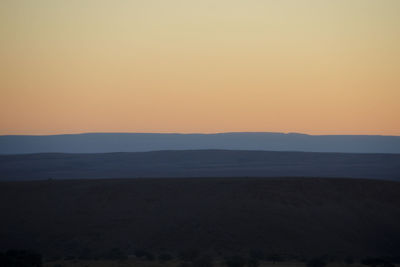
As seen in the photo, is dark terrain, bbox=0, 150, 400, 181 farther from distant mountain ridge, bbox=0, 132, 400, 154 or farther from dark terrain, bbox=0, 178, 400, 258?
distant mountain ridge, bbox=0, 132, 400, 154

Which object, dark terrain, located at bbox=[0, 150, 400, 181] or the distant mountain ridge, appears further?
the distant mountain ridge

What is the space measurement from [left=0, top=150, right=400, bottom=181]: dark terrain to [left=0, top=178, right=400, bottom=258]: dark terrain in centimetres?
3182

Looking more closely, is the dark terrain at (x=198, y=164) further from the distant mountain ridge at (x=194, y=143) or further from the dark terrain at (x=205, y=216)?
the distant mountain ridge at (x=194, y=143)

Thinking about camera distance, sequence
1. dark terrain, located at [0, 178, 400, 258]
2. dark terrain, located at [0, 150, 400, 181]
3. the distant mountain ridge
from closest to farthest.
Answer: dark terrain, located at [0, 178, 400, 258], dark terrain, located at [0, 150, 400, 181], the distant mountain ridge

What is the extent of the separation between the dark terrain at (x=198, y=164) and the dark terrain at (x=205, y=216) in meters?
31.8

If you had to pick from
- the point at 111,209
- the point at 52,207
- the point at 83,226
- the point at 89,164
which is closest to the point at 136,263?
the point at 83,226

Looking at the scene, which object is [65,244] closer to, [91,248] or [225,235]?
[91,248]

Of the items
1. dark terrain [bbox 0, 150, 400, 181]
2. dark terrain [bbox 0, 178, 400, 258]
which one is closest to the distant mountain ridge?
dark terrain [bbox 0, 150, 400, 181]

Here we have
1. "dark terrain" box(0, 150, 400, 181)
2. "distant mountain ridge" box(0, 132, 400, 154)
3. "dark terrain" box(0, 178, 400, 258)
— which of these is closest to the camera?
"dark terrain" box(0, 178, 400, 258)

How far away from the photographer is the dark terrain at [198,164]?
7506cm

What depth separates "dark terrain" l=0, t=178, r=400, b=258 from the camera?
29.9 m

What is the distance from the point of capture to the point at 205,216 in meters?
33.2

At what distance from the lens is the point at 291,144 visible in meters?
144

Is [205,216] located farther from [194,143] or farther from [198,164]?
[194,143]
